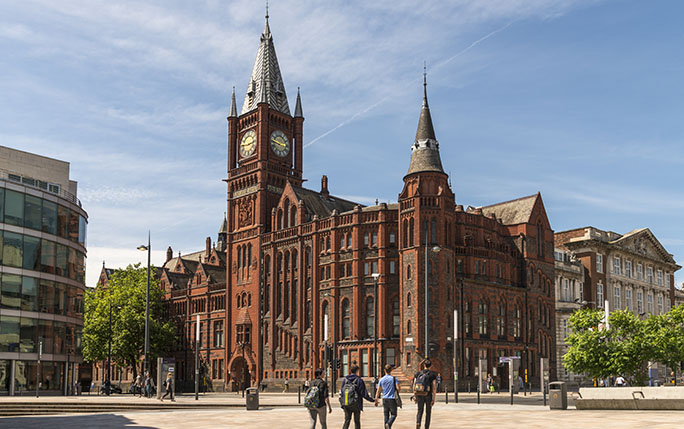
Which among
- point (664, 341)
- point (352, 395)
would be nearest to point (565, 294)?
point (664, 341)

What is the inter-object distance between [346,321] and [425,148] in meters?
18.0

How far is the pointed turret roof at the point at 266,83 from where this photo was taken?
90.6 metres

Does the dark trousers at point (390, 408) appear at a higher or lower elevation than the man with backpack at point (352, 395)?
lower

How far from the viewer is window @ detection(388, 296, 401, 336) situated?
71.8 meters

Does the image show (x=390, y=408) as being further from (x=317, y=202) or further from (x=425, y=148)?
(x=317, y=202)

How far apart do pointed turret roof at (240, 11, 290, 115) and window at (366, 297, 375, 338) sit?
27872 mm

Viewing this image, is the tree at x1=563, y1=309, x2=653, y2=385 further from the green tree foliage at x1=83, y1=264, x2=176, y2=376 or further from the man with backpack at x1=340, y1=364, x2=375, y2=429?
the green tree foliage at x1=83, y1=264, x2=176, y2=376

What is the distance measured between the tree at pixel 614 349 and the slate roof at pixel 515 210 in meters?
30.7

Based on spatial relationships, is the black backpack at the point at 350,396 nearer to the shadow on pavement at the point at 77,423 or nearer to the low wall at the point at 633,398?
the shadow on pavement at the point at 77,423

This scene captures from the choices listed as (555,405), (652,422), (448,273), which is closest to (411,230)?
(448,273)

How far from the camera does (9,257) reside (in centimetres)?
5131

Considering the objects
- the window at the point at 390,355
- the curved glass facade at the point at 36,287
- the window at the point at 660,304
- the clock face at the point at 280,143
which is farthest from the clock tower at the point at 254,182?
the window at the point at 660,304

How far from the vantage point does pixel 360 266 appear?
244ft

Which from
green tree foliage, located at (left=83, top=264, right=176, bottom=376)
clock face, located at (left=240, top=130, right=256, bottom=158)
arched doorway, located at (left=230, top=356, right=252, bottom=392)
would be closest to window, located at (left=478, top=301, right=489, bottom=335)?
arched doorway, located at (left=230, top=356, right=252, bottom=392)
